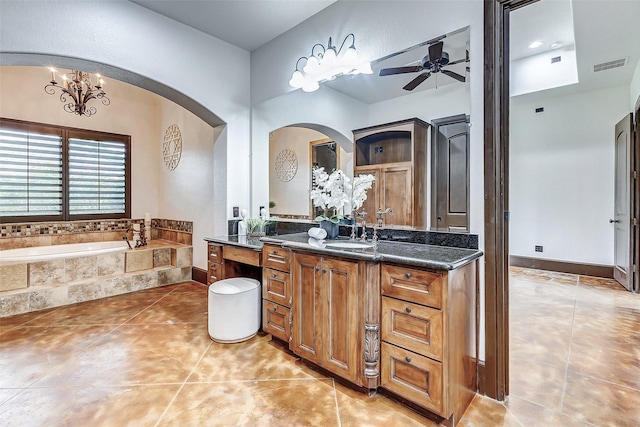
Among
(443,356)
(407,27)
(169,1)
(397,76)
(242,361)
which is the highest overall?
(169,1)

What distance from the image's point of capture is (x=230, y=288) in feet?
8.33

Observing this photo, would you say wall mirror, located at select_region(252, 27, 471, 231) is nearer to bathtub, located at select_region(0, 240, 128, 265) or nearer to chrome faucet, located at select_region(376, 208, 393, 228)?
chrome faucet, located at select_region(376, 208, 393, 228)

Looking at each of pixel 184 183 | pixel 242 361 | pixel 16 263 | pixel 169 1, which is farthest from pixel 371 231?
pixel 16 263

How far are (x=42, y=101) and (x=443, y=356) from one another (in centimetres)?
557

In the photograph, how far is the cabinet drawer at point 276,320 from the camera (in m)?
2.34

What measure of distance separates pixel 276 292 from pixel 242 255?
57cm

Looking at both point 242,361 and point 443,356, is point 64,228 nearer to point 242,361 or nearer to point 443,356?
point 242,361

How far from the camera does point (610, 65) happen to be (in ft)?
11.4

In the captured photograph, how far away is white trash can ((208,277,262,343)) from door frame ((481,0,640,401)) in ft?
5.80

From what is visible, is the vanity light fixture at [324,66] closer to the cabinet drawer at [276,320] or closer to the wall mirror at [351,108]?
the wall mirror at [351,108]

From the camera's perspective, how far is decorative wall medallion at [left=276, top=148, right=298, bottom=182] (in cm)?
336

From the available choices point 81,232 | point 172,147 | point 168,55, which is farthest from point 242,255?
point 81,232

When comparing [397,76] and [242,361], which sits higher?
[397,76]

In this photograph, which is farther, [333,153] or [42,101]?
[42,101]
